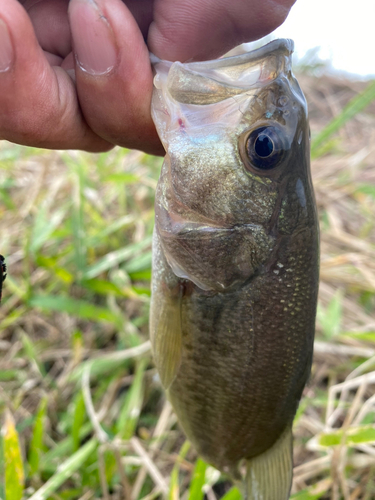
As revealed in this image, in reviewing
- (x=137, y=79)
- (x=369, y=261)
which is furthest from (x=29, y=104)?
(x=369, y=261)

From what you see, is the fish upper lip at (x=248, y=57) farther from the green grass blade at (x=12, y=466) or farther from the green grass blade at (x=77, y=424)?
the green grass blade at (x=77, y=424)

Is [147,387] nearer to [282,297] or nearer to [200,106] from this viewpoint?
[282,297]

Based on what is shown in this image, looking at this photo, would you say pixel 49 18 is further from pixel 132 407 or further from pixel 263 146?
pixel 132 407

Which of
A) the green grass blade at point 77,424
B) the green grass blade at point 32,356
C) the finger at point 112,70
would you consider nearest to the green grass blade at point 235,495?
the green grass blade at point 77,424

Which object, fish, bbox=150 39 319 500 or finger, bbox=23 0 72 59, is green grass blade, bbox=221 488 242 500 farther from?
finger, bbox=23 0 72 59

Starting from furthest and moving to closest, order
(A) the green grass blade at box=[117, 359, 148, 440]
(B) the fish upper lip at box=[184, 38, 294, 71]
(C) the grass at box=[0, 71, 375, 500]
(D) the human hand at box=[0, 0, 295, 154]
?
(A) the green grass blade at box=[117, 359, 148, 440] → (C) the grass at box=[0, 71, 375, 500] → (B) the fish upper lip at box=[184, 38, 294, 71] → (D) the human hand at box=[0, 0, 295, 154]

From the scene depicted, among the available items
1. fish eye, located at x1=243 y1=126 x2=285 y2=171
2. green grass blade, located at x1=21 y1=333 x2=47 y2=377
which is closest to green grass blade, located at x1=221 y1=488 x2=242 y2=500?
green grass blade, located at x1=21 y1=333 x2=47 y2=377
